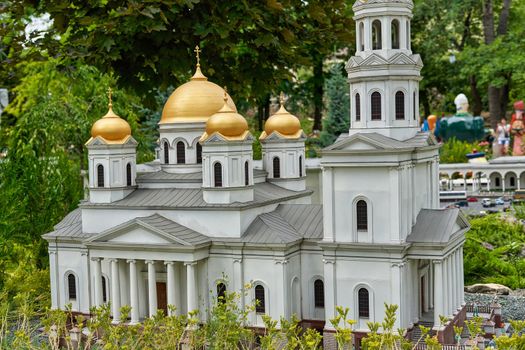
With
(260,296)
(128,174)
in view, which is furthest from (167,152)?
(260,296)

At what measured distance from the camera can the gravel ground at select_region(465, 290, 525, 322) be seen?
81.9 feet

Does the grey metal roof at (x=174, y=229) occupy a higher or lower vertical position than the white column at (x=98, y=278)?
higher

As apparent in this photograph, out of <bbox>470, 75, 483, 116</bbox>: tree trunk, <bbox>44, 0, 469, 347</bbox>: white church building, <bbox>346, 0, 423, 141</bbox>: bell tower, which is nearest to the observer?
<bbox>44, 0, 469, 347</bbox>: white church building

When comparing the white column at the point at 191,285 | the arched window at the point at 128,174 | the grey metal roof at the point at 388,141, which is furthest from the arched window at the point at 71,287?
the grey metal roof at the point at 388,141

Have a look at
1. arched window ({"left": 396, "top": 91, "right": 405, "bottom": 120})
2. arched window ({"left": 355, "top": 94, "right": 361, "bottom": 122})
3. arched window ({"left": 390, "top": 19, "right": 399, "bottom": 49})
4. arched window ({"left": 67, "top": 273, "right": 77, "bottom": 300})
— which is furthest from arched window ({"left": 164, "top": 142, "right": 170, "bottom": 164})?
arched window ({"left": 390, "top": 19, "right": 399, "bottom": 49})

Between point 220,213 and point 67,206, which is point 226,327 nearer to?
point 220,213

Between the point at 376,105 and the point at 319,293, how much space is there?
5.64m

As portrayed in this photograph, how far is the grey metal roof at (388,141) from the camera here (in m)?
20.4

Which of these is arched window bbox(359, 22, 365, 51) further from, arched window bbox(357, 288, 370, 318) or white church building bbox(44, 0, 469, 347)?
arched window bbox(357, 288, 370, 318)

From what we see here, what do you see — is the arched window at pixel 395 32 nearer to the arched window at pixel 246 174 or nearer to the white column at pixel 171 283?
the arched window at pixel 246 174

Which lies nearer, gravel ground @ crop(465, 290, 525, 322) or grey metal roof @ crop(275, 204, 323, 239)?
grey metal roof @ crop(275, 204, 323, 239)

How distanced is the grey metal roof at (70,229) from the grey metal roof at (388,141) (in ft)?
28.7

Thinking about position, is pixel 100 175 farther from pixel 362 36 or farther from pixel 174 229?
pixel 362 36

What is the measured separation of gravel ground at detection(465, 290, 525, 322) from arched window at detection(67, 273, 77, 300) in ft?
42.5
